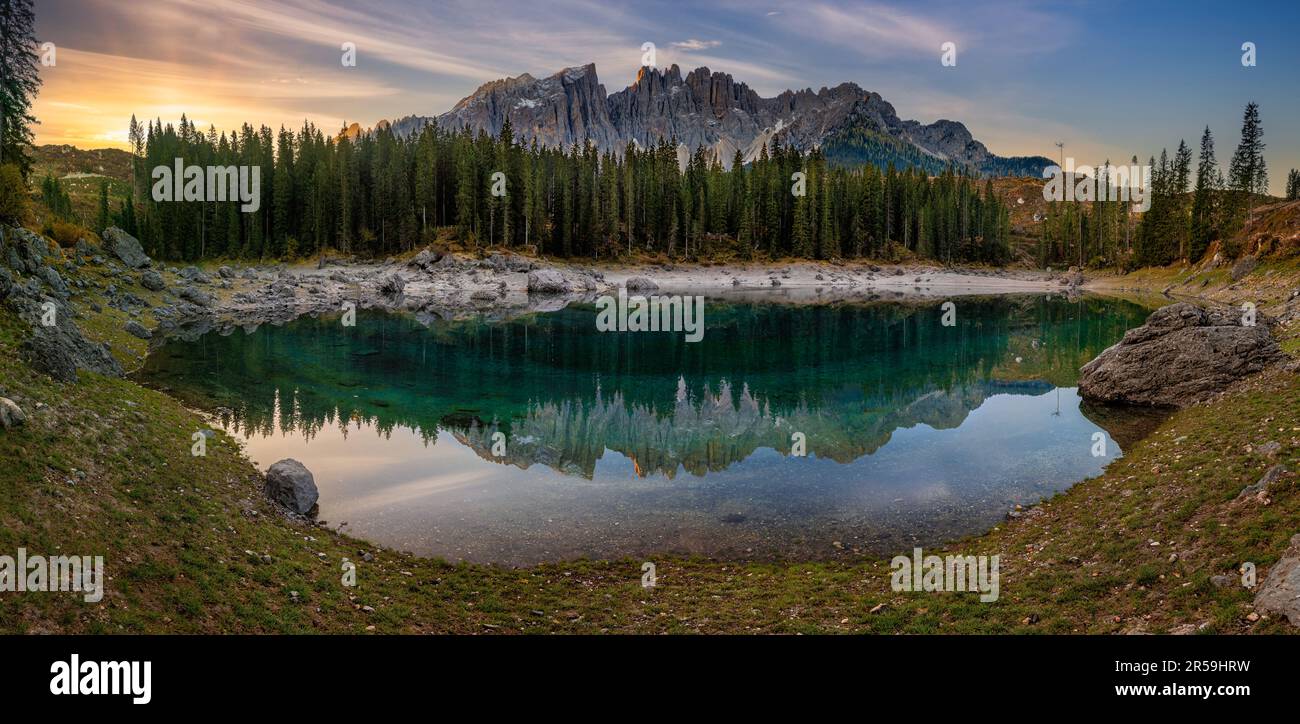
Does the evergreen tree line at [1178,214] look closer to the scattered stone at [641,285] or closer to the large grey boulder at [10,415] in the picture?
the scattered stone at [641,285]

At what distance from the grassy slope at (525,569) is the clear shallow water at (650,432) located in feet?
6.58

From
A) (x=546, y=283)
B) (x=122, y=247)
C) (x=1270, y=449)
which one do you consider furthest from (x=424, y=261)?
(x=1270, y=449)

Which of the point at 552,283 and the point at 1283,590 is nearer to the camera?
the point at 1283,590

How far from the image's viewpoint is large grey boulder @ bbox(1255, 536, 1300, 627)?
9125mm

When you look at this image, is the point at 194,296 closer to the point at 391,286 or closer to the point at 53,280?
the point at 391,286

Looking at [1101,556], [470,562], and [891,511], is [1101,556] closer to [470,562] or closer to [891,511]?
[891,511]

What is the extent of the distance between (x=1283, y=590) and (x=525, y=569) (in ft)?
44.6

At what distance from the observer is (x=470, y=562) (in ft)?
53.8

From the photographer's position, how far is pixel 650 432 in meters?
29.7

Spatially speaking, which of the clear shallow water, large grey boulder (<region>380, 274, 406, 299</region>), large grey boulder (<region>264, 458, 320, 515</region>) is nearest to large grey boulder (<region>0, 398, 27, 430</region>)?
large grey boulder (<region>264, 458, 320, 515</region>)

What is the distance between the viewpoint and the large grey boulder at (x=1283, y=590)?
29.9 feet

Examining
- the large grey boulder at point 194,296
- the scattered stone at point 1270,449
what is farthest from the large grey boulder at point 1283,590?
the large grey boulder at point 194,296
